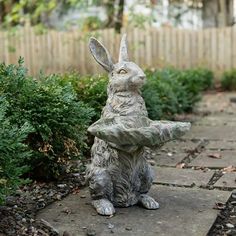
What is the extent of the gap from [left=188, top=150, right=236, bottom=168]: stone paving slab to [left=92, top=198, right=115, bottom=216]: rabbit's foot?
199cm

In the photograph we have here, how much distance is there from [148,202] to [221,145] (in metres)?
3.04

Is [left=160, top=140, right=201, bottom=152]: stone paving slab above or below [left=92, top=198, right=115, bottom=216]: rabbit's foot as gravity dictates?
below

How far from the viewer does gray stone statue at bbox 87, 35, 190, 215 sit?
3.57 meters

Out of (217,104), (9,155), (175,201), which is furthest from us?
(217,104)

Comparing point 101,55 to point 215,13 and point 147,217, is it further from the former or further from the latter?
point 215,13

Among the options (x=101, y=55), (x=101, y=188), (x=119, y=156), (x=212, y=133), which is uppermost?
(x=101, y=55)

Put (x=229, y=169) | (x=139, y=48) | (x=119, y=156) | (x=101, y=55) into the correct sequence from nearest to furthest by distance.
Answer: (x=119, y=156) < (x=101, y=55) < (x=229, y=169) < (x=139, y=48)

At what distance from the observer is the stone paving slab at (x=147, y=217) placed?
3.40 metres

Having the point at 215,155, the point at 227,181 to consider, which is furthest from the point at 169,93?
the point at 227,181

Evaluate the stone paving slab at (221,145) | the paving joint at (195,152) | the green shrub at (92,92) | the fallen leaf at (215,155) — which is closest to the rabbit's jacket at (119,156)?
the paving joint at (195,152)

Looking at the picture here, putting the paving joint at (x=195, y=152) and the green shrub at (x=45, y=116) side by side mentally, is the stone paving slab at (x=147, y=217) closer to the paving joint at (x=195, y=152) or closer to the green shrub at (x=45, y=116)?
the green shrub at (x=45, y=116)

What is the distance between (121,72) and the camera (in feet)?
12.4

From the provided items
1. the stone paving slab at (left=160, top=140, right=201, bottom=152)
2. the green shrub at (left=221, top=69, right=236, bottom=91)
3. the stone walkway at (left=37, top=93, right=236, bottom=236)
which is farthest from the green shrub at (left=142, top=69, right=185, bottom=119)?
the green shrub at (left=221, top=69, right=236, bottom=91)

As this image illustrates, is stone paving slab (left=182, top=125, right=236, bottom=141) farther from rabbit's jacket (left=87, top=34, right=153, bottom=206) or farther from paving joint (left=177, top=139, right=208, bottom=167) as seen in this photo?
rabbit's jacket (left=87, top=34, right=153, bottom=206)
